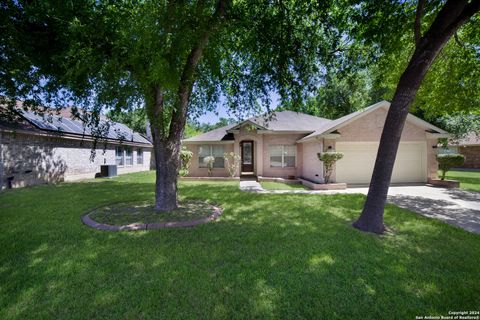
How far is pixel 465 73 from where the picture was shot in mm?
8758

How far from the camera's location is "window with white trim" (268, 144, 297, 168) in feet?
51.7

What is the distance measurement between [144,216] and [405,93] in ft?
24.0

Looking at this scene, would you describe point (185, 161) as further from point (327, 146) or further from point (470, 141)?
point (470, 141)

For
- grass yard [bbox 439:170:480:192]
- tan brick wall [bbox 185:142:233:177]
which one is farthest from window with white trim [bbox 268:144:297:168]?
grass yard [bbox 439:170:480:192]

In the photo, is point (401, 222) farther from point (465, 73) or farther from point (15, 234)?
point (15, 234)

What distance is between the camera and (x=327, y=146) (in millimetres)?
12383

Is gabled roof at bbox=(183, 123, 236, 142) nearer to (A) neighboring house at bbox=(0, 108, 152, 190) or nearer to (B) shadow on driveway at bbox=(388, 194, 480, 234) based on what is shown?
(A) neighboring house at bbox=(0, 108, 152, 190)

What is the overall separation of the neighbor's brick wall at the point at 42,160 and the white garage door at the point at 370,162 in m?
12.3

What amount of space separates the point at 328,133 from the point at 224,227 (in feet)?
29.2

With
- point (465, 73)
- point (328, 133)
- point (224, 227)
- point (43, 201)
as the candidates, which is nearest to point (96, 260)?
point (224, 227)

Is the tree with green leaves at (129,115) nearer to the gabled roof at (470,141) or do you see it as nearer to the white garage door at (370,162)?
the white garage door at (370,162)

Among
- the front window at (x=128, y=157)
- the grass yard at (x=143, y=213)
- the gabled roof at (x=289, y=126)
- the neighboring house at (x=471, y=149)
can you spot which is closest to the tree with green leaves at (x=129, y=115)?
the grass yard at (x=143, y=213)

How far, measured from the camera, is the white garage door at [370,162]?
42.1 ft

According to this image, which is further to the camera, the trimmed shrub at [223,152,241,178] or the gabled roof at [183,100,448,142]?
the trimmed shrub at [223,152,241,178]
